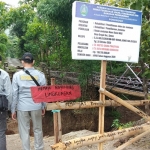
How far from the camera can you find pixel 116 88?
9.62 metres

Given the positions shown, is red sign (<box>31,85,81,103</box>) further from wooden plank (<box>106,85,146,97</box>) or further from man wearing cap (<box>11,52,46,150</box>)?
wooden plank (<box>106,85,146,97</box>)

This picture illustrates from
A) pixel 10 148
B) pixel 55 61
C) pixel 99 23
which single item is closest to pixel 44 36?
pixel 55 61

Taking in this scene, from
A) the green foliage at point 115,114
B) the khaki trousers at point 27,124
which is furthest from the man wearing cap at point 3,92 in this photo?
the green foliage at point 115,114

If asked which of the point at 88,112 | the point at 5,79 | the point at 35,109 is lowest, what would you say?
the point at 88,112

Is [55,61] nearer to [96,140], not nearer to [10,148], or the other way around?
[10,148]

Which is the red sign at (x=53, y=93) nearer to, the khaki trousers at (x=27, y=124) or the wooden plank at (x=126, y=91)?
the khaki trousers at (x=27, y=124)

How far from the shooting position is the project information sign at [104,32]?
9.14 feet

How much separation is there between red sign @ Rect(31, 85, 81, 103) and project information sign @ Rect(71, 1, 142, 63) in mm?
407

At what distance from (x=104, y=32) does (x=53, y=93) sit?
903mm

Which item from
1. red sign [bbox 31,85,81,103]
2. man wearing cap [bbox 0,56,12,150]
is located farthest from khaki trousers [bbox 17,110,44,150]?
red sign [bbox 31,85,81,103]

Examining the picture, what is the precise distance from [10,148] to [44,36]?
7891mm

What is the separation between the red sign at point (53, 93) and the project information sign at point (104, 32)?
0.41 metres

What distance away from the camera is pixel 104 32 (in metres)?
2.97

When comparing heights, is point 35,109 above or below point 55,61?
below
